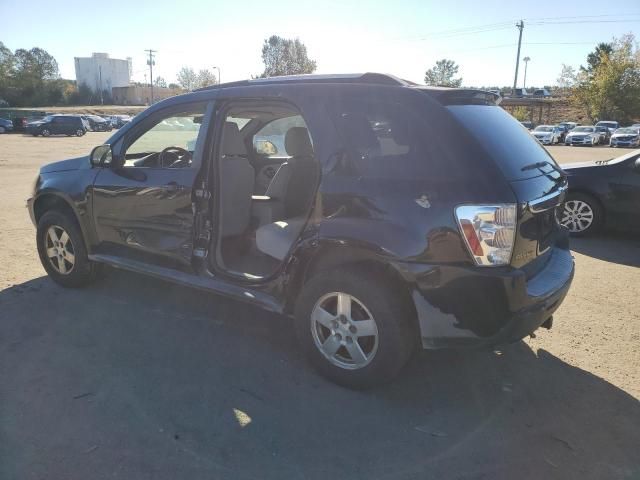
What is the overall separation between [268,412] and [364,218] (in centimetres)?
124

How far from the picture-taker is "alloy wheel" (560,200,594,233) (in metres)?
6.85

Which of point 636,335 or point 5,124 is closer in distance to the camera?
point 636,335

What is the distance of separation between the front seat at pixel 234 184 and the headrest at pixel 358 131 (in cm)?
106

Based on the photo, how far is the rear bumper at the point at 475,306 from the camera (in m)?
2.56

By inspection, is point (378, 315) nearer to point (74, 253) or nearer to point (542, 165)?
point (542, 165)

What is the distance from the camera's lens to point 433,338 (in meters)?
2.71

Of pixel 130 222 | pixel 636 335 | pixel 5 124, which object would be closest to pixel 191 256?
pixel 130 222

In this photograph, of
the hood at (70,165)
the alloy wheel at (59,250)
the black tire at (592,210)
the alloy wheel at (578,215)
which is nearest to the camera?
the hood at (70,165)

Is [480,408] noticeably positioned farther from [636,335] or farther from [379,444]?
[636,335]

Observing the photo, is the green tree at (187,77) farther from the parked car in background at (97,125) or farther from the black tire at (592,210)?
the black tire at (592,210)

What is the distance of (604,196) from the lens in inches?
262

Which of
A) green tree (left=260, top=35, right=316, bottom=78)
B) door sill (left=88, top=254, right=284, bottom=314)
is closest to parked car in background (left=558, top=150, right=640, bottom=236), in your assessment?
door sill (left=88, top=254, right=284, bottom=314)

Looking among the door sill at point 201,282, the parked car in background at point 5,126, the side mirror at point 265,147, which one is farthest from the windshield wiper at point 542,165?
the parked car in background at point 5,126

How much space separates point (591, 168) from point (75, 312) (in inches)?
259
